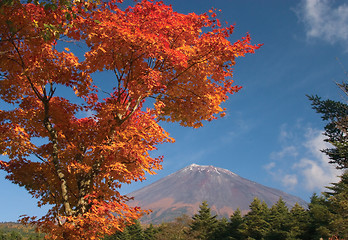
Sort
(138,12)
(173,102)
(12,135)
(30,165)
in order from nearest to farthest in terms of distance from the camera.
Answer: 1. (12,135)
2. (138,12)
3. (30,165)
4. (173,102)

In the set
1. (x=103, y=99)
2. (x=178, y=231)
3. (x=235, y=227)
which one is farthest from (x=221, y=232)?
(x=103, y=99)

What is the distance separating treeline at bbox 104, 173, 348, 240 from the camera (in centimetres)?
2546

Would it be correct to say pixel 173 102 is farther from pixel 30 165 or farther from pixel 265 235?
pixel 265 235

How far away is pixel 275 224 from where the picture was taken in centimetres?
3247

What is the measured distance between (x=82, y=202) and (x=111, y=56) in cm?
382

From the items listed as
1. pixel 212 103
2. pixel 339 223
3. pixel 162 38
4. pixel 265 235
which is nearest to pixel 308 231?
pixel 265 235

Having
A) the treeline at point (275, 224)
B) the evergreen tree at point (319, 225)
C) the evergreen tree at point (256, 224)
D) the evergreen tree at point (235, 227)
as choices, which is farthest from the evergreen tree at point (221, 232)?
the evergreen tree at point (319, 225)

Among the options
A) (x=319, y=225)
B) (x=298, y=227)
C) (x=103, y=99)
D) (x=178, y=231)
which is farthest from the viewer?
(x=178, y=231)

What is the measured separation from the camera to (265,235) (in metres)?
32.6

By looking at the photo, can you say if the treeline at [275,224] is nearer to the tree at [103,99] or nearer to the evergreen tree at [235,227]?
the evergreen tree at [235,227]

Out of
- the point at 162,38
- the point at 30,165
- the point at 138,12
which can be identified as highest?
the point at 138,12

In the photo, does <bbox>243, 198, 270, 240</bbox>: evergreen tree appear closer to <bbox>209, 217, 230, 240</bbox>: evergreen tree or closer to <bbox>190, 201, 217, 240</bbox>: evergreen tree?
<bbox>209, 217, 230, 240</bbox>: evergreen tree

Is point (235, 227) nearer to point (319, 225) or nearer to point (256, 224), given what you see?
point (256, 224)

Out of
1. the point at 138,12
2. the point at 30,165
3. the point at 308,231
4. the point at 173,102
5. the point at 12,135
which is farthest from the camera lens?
the point at 308,231
